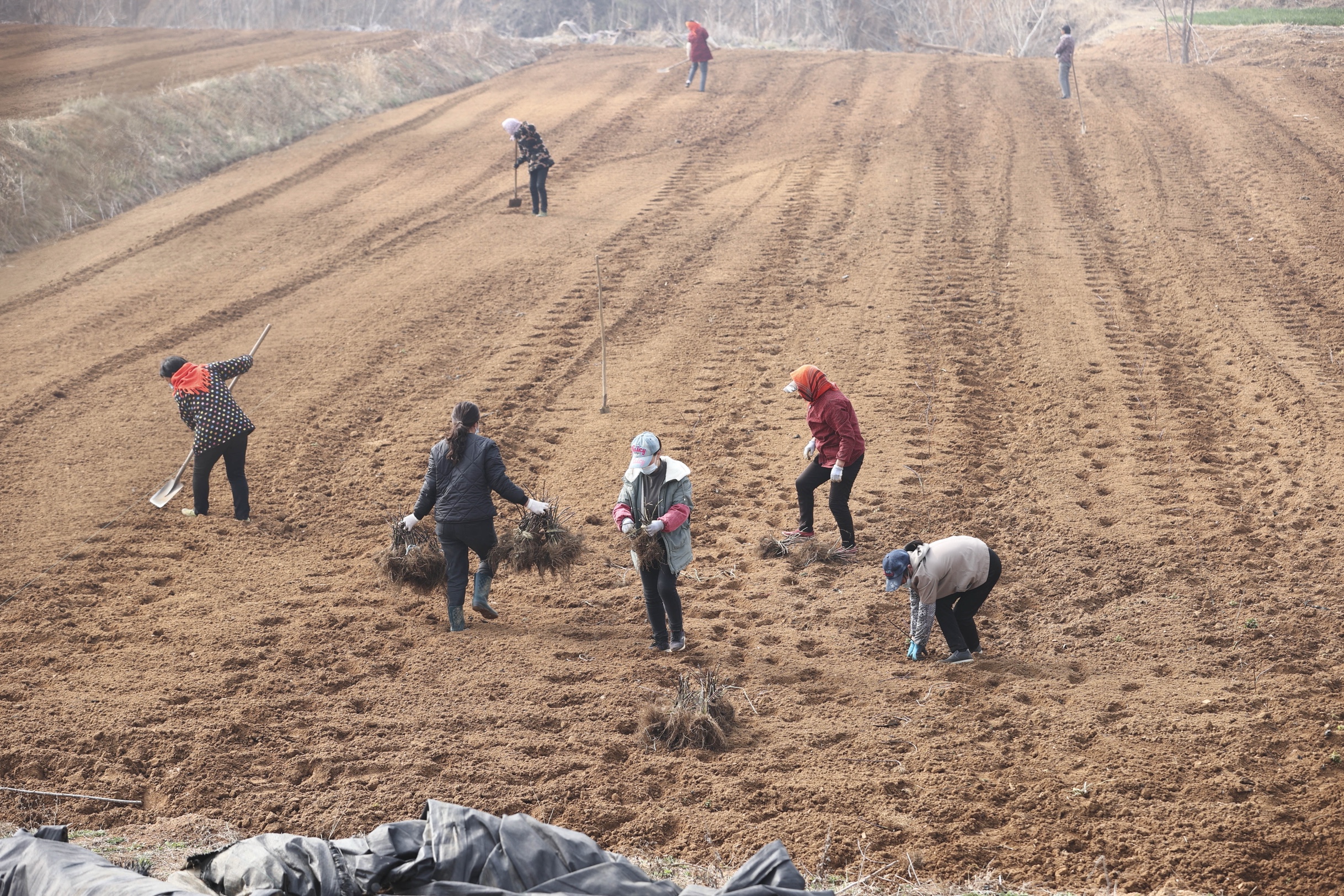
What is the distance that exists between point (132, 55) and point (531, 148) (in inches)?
592

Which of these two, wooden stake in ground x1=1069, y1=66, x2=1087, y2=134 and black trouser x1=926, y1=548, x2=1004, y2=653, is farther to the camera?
wooden stake in ground x1=1069, y1=66, x2=1087, y2=134

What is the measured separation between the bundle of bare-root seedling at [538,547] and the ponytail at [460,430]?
81 centimetres

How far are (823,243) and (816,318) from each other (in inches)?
121

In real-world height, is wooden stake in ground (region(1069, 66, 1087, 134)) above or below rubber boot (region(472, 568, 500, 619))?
above

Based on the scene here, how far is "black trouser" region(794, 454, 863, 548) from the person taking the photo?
9070 mm

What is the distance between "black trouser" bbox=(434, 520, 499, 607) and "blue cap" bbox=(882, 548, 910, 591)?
2.93 metres

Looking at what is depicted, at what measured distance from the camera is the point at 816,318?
1432 centimetres

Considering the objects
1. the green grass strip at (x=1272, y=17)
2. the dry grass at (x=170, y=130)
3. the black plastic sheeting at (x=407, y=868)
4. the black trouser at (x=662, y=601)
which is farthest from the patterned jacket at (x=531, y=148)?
the green grass strip at (x=1272, y=17)

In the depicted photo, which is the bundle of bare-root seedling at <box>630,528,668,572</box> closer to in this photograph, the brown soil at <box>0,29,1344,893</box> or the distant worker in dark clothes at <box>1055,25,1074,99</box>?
the brown soil at <box>0,29,1344,893</box>

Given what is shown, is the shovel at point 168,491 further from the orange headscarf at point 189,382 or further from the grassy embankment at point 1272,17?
the grassy embankment at point 1272,17

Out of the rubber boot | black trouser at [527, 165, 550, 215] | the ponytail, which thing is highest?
black trouser at [527, 165, 550, 215]

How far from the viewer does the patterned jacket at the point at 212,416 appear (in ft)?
31.3

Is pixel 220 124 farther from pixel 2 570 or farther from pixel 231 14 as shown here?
pixel 231 14

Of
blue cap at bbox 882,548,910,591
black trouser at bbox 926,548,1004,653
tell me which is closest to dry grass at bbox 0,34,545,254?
blue cap at bbox 882,548,910,591
